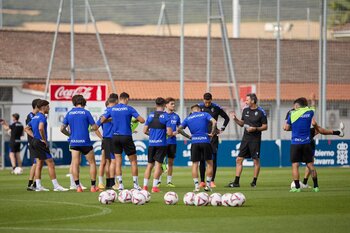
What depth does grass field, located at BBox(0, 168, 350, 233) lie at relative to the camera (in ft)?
49.3

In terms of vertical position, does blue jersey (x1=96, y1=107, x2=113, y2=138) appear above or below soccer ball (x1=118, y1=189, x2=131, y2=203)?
above

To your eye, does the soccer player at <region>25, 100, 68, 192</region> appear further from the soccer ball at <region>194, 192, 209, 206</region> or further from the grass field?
the soccer ball at <region>194, 192, 209, 206</region>

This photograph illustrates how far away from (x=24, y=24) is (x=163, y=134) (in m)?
32.4

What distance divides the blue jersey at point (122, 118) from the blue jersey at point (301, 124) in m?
3.80

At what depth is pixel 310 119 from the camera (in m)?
23.0

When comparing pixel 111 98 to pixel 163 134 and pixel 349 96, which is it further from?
pixel 349 96

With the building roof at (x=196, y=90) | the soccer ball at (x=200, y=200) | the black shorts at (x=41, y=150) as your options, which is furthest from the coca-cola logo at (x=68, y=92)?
the soccer ball at (x=200, y=200)

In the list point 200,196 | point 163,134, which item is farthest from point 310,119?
point 200,196

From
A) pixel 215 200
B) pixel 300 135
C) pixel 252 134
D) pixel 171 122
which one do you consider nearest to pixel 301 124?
pixel 300 135

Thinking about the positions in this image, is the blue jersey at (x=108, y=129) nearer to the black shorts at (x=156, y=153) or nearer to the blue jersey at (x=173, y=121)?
the black shorts at (x=156, y=153)

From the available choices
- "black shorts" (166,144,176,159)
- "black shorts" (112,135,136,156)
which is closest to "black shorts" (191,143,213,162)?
"black shorts" (112,135,136,156)

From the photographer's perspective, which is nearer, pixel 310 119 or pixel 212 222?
pixel 212 222

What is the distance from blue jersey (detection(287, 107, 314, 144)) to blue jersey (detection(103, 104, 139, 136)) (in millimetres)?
3803

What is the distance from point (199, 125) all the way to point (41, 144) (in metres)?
3.91
